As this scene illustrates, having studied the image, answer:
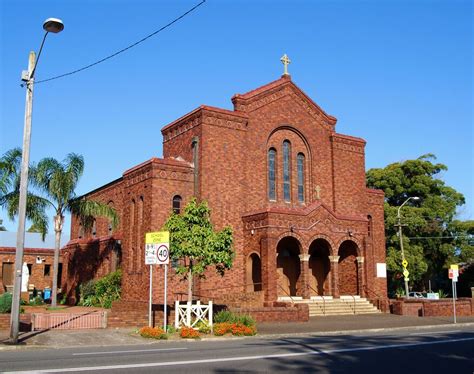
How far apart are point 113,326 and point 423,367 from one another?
511 inches

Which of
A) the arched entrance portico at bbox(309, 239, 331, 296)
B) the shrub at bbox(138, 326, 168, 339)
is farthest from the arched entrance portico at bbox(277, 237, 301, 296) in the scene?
the shrub at bbox(138, 326, 168, 339)

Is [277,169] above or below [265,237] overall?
above

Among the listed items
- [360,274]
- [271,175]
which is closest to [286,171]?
[271,175]

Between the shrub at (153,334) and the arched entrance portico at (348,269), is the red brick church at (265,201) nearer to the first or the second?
the arched entrance portico at (348,269)

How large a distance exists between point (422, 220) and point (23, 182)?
123ft

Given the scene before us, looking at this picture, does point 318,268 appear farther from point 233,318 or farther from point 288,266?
point 233,318

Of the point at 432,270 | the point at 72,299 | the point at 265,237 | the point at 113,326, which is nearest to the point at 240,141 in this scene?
the point at 265,237

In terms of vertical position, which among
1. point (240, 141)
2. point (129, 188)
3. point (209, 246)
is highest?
point (240, 141)

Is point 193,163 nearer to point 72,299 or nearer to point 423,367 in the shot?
point 72,299

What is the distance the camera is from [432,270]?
4975 centimetres

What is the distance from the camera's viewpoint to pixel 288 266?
3198 centimetres

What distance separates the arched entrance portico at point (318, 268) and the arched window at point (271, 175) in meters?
3.94

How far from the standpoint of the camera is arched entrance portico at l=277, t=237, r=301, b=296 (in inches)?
1241

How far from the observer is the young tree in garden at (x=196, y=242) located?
68.3 feet
